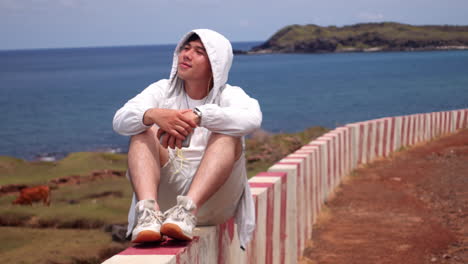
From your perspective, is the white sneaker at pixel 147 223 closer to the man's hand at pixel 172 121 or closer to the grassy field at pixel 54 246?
the man's hand at pixel 172 121

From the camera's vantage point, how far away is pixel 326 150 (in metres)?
7.69

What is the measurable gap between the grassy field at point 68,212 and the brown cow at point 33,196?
5.0 inches

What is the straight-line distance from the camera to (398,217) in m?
7.03

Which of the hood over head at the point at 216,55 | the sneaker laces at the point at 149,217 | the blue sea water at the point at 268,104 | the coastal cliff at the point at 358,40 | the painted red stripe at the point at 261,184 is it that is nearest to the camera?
the sneaker laces at the point at 149,217

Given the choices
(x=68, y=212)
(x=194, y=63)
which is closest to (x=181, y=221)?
(x=194, y=63)

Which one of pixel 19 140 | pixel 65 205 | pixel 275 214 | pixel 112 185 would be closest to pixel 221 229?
pixel 275 214

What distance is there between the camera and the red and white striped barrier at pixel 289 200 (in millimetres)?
2885

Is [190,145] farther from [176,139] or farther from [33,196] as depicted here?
[33,196]

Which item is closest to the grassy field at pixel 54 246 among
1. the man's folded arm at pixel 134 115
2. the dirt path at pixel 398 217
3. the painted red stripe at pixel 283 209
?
the painted red stripe at pixel 283 209

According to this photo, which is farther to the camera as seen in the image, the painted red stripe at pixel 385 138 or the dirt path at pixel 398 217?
the painted red stripe at pixel 385 138

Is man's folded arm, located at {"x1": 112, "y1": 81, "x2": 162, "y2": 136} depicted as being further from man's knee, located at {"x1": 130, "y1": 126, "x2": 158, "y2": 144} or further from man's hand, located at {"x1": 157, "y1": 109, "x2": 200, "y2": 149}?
man's hand, located at {"x1": 157, "y1": 109, "x2": 200, "y2": 149}

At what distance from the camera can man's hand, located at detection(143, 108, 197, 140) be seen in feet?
10.4

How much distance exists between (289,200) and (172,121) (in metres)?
2.44

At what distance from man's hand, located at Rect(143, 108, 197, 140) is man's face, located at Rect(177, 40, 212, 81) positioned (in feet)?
1.29
